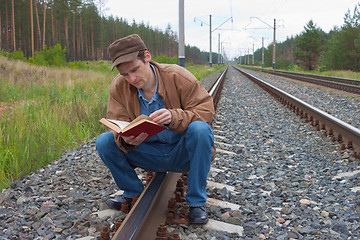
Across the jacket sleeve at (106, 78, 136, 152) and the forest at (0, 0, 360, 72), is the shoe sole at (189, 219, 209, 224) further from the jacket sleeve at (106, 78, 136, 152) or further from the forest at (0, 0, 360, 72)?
the forest at (0, 0, 360, 72)

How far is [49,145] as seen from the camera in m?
4.31

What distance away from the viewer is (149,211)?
2.40 m

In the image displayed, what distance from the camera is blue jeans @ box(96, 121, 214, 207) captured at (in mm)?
2424

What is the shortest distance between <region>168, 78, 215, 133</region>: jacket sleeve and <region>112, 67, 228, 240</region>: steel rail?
526mm

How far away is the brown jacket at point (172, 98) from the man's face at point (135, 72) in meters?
0.14

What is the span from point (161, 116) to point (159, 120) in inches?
1.2

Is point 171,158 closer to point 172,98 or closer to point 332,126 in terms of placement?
point 172,98

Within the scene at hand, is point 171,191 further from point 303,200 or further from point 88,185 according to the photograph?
point 303,200

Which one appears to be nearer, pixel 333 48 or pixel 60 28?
pixel 333 48

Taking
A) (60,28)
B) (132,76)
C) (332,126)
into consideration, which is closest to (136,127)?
(132,76)

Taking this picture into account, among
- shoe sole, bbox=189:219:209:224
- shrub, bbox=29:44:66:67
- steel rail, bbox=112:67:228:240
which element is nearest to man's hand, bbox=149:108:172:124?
steel rail, bbox=112:67:228:240

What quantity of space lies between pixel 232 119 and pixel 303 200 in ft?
13.8

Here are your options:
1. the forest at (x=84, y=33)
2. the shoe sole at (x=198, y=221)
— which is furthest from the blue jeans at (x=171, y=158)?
the forest at (x=84, y=33)

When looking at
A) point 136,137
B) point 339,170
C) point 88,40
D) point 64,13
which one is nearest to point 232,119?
point 339,170
